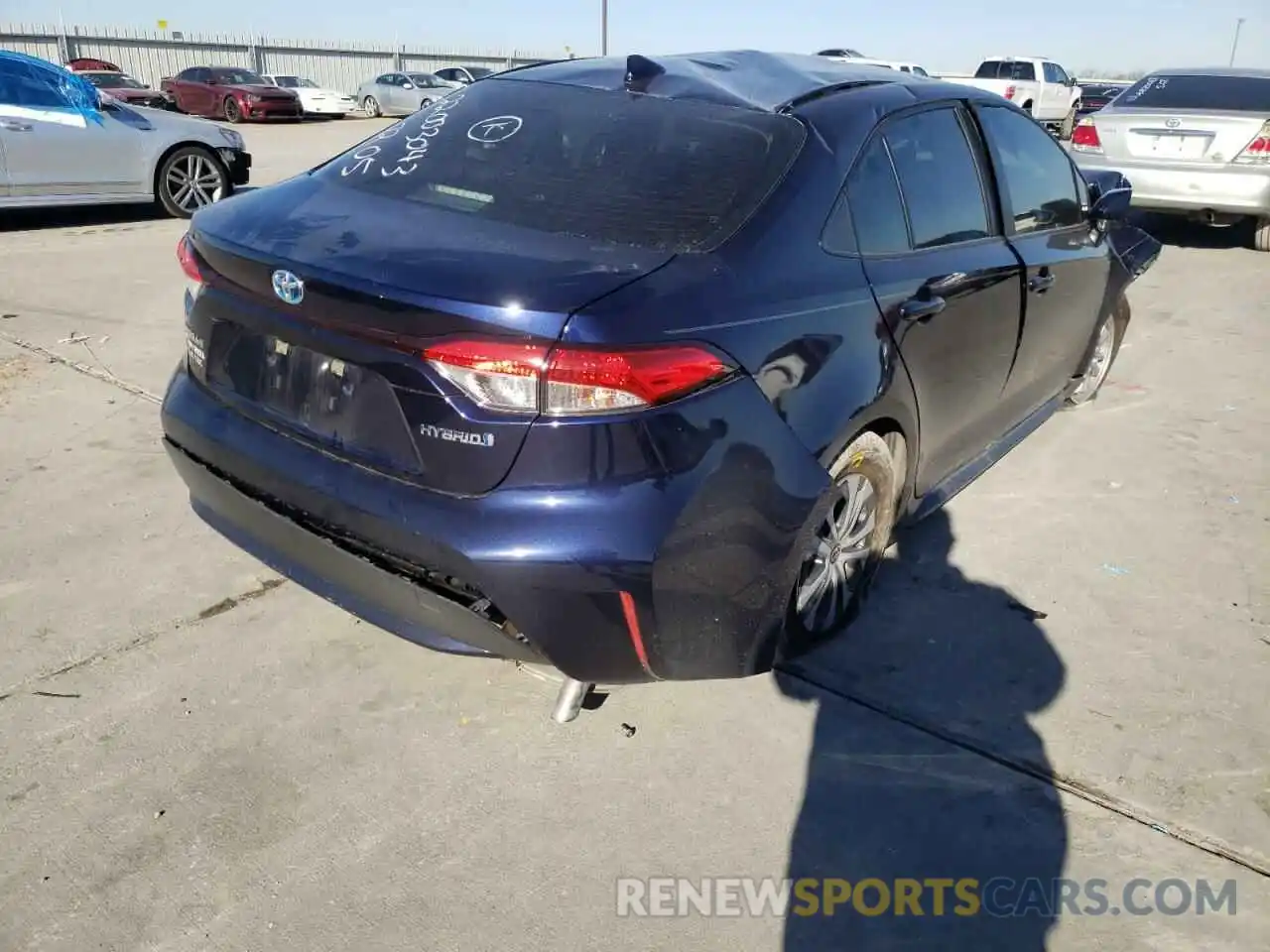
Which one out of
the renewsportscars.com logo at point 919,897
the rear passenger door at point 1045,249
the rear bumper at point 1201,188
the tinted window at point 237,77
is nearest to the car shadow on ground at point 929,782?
the renewsportscars.com logo at point 919,897

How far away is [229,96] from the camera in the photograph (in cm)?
2822

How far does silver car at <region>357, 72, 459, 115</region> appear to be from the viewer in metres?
31.6

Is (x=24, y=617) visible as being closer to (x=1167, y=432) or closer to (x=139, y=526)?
(x=139, y=526)

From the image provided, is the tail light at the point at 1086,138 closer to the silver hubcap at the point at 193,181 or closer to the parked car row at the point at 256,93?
the silver hubcap at the point at 193,181

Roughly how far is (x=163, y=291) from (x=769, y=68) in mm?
5401

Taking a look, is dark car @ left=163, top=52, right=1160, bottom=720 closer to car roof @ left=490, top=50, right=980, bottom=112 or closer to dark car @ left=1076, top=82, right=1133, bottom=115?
car roof @ left=490, top=50, right=980, bottom=112

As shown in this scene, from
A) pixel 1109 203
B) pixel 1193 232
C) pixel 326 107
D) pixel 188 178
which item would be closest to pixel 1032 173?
pixel 1109 203

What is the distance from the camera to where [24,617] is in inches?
127

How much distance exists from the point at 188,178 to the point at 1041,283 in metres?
9.01

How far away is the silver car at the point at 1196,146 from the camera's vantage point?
9.44 m

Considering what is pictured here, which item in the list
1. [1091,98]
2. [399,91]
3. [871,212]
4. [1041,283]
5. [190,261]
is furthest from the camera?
[399,91]

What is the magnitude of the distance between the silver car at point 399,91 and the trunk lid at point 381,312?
30.5 m

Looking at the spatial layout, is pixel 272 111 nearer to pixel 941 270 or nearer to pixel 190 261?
pixel 190 261

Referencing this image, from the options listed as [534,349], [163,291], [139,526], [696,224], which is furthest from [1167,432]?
[163,291]
